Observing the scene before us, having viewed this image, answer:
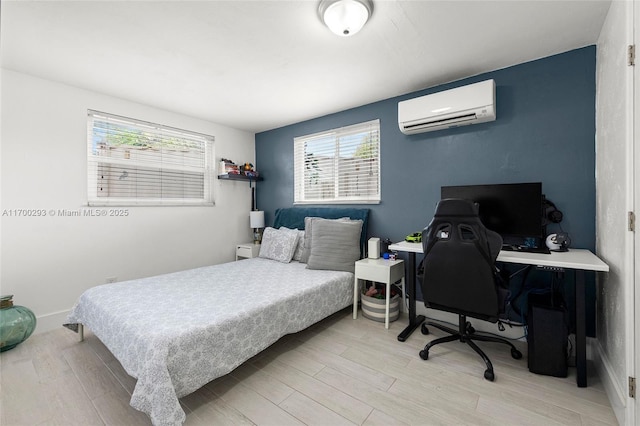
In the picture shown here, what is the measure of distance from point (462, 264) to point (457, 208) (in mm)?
397

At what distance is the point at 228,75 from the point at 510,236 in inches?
117

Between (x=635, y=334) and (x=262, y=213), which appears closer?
(x=635, y=334)

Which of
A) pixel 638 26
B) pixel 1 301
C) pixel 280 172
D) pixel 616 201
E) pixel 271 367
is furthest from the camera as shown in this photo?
pixel 280 172

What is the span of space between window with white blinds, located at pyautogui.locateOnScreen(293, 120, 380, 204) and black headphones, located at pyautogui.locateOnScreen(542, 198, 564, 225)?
157 cm

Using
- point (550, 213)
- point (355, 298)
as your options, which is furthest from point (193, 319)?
point (550, 213)

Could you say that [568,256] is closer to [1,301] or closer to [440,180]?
[440,180]

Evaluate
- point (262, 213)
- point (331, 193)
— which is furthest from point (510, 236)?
point (262, 213)

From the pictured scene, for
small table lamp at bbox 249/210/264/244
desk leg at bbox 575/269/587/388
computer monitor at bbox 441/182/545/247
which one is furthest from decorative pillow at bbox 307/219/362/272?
desk leg at bbox 575/269/587/388

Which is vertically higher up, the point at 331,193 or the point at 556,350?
the point at 331,193

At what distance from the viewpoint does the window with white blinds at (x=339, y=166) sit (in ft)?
10.9

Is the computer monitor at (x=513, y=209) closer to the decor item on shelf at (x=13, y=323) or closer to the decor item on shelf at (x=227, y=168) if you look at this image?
the decor item on shelf at (x=227, y=168)

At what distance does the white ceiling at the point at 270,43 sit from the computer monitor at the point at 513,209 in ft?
3.71

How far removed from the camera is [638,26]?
4.37 ft

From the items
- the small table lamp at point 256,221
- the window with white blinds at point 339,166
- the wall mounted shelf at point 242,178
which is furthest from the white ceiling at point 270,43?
the small table lamp at point 256,221
